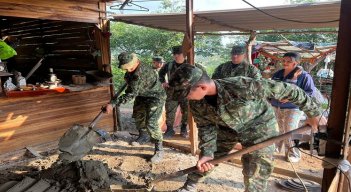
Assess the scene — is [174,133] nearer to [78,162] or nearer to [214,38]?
[78,162]

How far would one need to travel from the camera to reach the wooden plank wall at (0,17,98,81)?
21.8 ft

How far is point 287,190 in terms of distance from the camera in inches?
154

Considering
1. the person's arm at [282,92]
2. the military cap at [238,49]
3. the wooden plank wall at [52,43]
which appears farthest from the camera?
the wooden plank wall at [52,43]

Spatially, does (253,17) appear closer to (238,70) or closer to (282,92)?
(238,70)

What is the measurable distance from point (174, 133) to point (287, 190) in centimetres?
308

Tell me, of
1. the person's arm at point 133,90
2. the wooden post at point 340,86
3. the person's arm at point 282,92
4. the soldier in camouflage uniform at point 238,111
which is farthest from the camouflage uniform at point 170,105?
the wooden post at point 340,86

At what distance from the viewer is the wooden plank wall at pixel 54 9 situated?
4746mm

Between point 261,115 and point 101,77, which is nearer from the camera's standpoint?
point 261,115

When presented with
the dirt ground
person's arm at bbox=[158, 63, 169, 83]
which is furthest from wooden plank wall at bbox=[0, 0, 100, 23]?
the dirt ground

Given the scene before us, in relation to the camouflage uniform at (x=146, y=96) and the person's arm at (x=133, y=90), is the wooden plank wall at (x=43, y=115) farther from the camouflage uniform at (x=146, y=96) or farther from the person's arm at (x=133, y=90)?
the person's arm at (x=133, y=90)

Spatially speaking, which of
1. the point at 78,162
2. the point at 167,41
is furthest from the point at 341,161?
the point at 167,41

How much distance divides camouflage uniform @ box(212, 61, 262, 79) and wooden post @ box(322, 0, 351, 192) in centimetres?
268

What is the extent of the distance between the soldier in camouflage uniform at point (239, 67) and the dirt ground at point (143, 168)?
1.63 metres

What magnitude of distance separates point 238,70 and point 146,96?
176 centimetres
